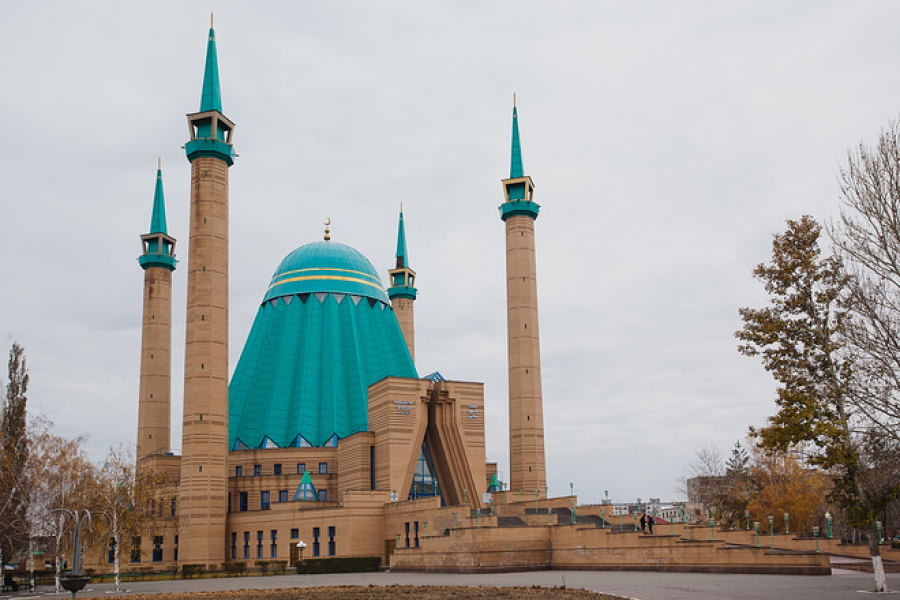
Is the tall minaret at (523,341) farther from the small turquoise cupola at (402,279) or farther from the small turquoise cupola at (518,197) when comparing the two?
the small turquoise cupola at (402,279)

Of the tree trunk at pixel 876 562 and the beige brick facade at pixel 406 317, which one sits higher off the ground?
the beige brick facade at pixel 406 317

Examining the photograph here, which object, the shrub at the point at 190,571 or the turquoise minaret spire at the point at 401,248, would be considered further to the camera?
the turquoise minaret spire at the point at 401,248

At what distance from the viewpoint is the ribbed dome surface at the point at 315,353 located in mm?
52906

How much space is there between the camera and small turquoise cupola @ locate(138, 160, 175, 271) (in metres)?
58.9

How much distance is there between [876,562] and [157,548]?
129 feet

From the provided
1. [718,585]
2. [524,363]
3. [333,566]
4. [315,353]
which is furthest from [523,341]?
[718,585]

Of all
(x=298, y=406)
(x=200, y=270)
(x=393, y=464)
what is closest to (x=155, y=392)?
(x=298, y=406)

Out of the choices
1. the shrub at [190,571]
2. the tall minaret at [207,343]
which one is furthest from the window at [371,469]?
Result: the shrub at [190,571]

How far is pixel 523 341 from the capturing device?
50.0 metres

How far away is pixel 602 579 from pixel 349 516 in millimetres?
21083

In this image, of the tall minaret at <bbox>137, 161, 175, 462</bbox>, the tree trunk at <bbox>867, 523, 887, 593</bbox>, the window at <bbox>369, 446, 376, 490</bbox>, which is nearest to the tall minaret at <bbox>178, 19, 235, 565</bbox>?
the window at <bbox>369, 446, 376, 490</bbox>

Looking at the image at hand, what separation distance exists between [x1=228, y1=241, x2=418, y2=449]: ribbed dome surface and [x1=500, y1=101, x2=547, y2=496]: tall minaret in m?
10.5

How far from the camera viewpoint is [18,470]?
3106 cm

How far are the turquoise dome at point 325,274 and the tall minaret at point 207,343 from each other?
13.8 meters
